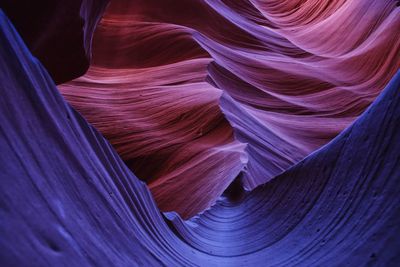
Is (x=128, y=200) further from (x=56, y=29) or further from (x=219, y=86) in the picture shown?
(x=219, y=86)

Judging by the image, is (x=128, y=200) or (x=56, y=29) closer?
(x=128, y=200)

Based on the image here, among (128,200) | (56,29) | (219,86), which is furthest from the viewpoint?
(219,86)

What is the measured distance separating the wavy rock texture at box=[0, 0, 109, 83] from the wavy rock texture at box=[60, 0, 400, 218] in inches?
22.2

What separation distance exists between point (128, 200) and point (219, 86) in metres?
2.55

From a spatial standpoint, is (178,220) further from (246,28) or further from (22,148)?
(246,28)

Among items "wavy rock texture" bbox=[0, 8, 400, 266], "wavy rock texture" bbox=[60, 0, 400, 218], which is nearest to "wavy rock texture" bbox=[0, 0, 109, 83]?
"wavy rock texture" bbox=[60, 0, 400, 218]

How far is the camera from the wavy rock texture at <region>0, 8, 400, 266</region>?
1.83ft

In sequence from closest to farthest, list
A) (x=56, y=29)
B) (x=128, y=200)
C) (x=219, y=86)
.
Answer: (x=128, y=200)
(x=56, y=29)
(x=219, y=86)

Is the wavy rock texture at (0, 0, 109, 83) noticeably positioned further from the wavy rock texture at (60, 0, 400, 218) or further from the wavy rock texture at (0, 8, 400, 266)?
the wavy rock texture at (0, 8, 400, 266)

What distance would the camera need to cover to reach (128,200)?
3.34ft

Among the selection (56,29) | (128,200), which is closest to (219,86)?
(56,29)

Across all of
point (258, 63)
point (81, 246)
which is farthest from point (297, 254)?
point (258, 63)

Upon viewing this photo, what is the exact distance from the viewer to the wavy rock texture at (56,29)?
170cm

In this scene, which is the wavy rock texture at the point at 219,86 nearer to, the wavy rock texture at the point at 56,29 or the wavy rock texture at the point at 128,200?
the wavy rock texture at the point at 56,29
